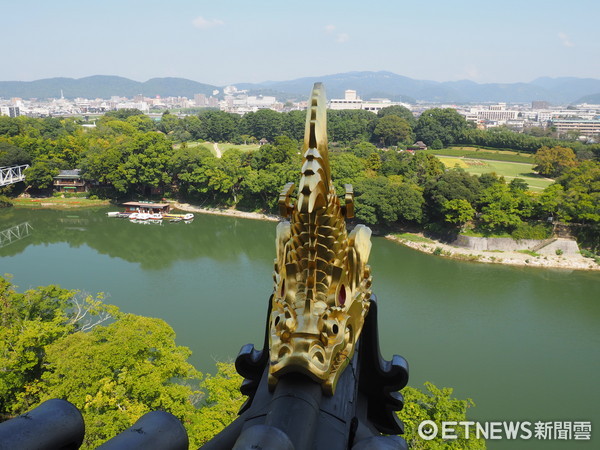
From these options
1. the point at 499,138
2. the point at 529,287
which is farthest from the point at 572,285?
the point at 499,138

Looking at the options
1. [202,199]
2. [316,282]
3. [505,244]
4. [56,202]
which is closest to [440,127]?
[202,199]

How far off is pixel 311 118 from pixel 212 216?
2158 centimetres

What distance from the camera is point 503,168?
32.1 metres

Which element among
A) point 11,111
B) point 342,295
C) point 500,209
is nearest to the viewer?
point 342,295

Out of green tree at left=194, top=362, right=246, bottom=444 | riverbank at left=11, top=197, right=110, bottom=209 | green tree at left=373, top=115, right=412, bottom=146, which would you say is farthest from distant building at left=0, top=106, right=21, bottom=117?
green tree at left=194, top=362, right=246, bottom=444

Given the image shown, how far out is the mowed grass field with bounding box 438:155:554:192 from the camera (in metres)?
27.8

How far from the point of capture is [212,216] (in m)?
24.1

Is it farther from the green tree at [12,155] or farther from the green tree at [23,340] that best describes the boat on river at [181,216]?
the green tree at [23,340]

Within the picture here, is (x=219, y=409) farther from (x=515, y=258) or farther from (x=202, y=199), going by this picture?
(x=202, y=199)

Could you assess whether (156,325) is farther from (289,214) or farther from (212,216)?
(212,216)

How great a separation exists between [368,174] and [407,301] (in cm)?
1079

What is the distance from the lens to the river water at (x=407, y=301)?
944 cm

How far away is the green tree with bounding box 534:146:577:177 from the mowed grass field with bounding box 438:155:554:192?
592 mm

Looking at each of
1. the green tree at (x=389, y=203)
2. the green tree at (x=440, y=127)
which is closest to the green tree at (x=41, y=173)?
the green tree at (x=389, y=203)
